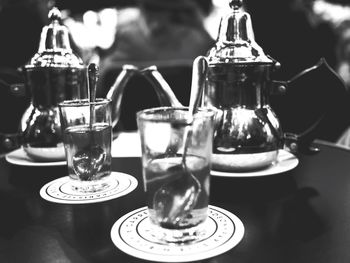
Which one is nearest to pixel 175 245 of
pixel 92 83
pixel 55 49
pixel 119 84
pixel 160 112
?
pixel 160 112

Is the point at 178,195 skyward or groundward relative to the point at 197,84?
groundward

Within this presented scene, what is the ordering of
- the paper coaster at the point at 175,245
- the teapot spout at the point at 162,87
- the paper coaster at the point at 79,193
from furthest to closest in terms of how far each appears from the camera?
the teapot spout at the point at 162,87, the paper coaster at the point at 79,193, the paper coaster at the point at 175,245

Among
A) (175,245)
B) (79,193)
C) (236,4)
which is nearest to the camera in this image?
(175,245)

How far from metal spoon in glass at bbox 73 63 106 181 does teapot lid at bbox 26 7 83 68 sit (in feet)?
0.58

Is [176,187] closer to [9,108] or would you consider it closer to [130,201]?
[130,201]

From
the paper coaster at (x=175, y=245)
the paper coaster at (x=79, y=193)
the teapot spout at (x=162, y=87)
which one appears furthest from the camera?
the teapot spout at (x=162, y=87)

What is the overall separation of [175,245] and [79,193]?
0.23 meters

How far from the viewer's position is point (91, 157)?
0.57m

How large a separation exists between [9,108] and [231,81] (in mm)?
1338

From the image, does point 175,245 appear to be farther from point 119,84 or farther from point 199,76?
point 119,84

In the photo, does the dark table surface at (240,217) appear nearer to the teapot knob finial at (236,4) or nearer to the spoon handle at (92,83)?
the spoon handle at (92,83)

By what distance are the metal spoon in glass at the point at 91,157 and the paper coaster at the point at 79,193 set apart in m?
0.03

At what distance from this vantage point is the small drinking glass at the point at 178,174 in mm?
400

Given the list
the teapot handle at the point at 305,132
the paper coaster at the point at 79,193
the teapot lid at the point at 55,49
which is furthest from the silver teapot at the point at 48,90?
the teapot handle at the point at 305,132
